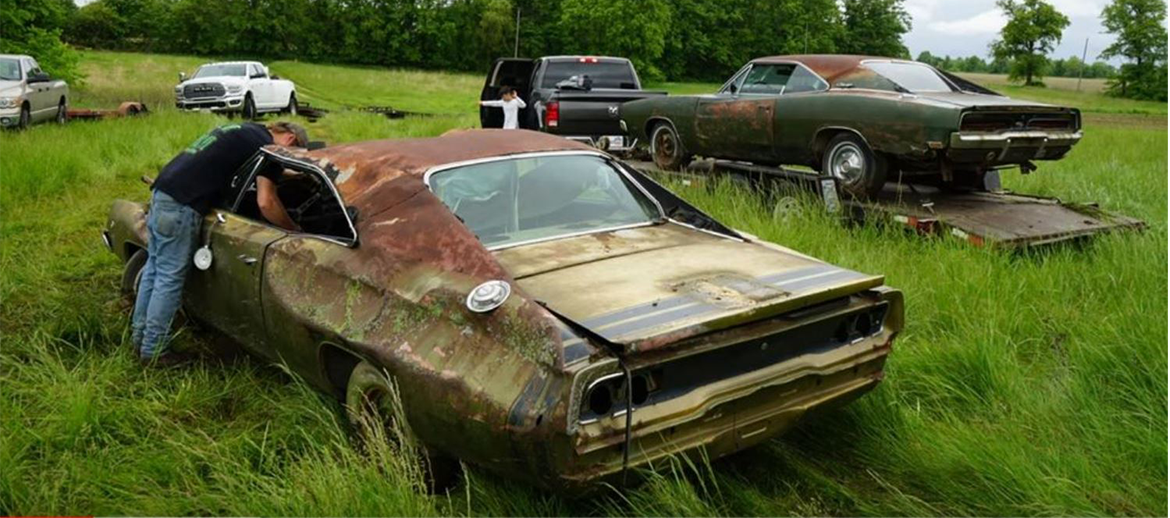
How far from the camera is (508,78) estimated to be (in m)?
15.7

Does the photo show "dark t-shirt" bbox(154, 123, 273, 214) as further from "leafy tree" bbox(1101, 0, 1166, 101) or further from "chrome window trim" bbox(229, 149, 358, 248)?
"leafy tree" bbox(1101, 0, 1166, 101)

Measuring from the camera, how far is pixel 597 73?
14391mm

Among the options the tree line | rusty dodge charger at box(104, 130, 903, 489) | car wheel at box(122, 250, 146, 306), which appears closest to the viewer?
rusty dodge charger at box(104, 130, 903, 489)

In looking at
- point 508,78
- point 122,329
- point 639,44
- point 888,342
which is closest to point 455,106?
point 639,44

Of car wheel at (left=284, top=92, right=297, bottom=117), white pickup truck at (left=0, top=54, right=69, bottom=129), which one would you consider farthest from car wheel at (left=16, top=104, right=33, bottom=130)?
car wheel at (left=284, top=92, right=297, bottom=117)

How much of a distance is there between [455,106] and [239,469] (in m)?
30.3

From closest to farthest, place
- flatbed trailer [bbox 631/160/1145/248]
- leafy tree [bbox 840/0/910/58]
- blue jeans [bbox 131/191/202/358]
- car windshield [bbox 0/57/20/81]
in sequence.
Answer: blue jeans [bbox 131/191/202/358] < flatbed trailer [bbox 631/160/1145/248] < car windshield [bbox 0/57/20/81] < leafy tree [bbox 840/0/910/58]

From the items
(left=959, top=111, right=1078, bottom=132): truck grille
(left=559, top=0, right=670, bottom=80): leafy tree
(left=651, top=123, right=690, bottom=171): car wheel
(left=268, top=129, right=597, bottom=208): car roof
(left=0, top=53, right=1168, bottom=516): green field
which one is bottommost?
(left=0, top=53, right=1168, bottom=516): green field

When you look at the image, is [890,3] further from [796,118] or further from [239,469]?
[239,469]

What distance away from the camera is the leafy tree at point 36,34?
23516mm

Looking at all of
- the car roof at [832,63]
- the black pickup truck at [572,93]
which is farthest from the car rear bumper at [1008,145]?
the black pickup truck at [572,93]

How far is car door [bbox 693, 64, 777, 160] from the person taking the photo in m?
8.55

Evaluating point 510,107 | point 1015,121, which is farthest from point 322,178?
point 510,107

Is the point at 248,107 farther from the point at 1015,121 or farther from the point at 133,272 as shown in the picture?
the point at 1015,121
